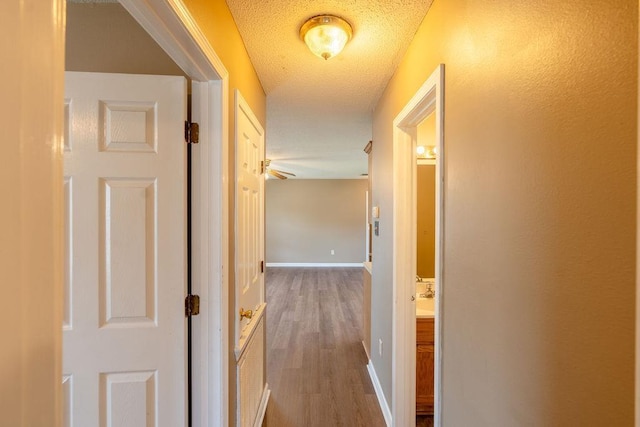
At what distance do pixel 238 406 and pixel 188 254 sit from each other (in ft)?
2.61

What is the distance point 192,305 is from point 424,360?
158 centimetres

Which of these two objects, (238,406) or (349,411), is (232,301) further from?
(349,411)

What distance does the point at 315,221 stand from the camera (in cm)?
749

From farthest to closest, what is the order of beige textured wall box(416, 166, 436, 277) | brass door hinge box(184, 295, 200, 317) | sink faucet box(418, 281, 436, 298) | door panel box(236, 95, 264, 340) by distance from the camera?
beige textured wall box(416, 166, 436, 277)
sink faucet box(418, 281, 436, 298)
door panel box(236, 95, 264, 340)
brass door hinge box(184, 295, 200, 317)

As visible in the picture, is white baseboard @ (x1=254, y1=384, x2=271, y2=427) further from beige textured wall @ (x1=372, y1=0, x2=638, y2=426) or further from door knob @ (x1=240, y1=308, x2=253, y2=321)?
beige textured wall @ (x1=372, y1=0, x2=638, y2=426)

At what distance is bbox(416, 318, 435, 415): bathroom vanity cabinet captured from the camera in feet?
6.22

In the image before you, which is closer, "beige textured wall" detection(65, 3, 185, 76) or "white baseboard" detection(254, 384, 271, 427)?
"beige textured wall" detection(65, 3, 185, 76)

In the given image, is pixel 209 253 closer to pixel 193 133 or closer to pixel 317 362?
pixel 193 133

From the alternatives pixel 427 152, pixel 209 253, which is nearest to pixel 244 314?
pixel 209 253

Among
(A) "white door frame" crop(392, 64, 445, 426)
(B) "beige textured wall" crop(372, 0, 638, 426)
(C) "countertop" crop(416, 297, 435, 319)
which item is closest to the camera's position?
(B) "beige textured wall" crop(372, 0, 638, 426)

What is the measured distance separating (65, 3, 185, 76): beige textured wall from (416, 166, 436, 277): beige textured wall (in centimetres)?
207

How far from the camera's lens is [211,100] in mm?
1151

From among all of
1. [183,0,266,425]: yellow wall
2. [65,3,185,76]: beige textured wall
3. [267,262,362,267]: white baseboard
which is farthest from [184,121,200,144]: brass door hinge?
[267,262,362,267]: white baseboard

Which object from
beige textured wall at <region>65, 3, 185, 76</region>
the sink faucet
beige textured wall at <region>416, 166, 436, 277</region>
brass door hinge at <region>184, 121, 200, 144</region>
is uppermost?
beige textured wall at <region>65, 3, 185, 76</region>
